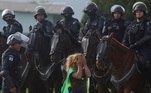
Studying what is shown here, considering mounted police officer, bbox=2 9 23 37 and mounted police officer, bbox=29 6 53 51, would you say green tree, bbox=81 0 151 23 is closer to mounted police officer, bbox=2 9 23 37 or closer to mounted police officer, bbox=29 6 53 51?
mounted police officer, bbox=2 9 23 37

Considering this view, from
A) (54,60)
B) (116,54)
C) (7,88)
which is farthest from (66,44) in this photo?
(7,88)

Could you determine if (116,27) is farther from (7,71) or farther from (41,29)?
(7,71)

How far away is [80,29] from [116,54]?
2252mm

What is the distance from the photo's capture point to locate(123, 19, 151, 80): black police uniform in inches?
463

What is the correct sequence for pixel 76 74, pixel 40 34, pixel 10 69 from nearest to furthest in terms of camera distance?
1. pixel 76 74
2. pixel 10 69
3. pixel 40 34

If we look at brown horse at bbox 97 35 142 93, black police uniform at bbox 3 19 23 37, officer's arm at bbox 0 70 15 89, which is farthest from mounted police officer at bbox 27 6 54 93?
officer's arm at bbox 0 70 15 89

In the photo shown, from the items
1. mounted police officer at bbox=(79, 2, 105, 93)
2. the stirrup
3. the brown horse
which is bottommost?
the stirrup

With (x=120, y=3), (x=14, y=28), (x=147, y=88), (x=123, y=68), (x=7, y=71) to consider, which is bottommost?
(x=147, y=88)

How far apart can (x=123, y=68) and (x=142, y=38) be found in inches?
32.6

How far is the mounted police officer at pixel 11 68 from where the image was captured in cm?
1022

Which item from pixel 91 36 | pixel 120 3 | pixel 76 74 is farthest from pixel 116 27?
pixel 120 3

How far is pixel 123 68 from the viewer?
1175 centimetres

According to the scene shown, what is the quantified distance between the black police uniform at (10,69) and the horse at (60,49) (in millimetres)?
1524

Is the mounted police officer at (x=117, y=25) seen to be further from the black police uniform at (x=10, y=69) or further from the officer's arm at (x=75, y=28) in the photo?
the black police uniform at (x=10, y=69)
